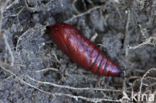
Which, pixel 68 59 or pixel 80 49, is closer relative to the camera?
pixel 80 49

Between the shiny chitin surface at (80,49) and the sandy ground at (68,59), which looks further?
the shiny chitin surface at (80,49)

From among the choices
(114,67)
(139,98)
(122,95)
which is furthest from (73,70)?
(139,98)

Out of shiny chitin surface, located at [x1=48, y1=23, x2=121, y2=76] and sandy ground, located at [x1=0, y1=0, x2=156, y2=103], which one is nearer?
sandy ground, located at [x1=0, y1=0, x2=156, y2=103]

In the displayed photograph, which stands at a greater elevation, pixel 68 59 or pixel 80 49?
pixel 80 49
